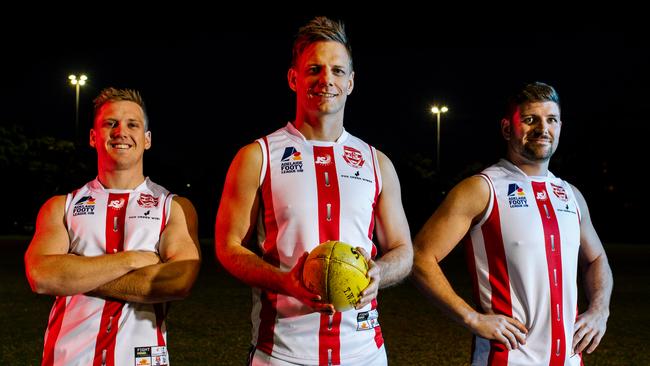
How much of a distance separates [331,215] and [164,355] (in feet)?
3.73

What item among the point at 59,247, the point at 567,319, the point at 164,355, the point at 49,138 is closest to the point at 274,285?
the point at 164,355

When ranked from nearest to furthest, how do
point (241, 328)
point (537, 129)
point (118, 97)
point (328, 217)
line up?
point (328, 217), point (118, 97), point (537, 129), point (241, 328)

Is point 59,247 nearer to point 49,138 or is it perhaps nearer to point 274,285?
point 274,285

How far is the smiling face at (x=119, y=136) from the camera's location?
3605 millimetres

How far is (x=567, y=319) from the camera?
12.3ft

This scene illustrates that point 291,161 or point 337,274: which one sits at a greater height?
point 291,161

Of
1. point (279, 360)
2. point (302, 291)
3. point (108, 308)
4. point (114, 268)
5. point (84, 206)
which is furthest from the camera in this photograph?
point (84, 206)

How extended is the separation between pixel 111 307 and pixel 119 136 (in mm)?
860

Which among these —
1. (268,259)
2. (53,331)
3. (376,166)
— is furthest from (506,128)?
(53,331)

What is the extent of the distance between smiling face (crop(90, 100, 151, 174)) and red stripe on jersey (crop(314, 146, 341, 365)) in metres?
0.96

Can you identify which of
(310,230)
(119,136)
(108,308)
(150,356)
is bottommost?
(150,356)

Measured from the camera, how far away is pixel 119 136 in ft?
11.8

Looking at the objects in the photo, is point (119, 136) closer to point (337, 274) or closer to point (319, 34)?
point (319, 34)

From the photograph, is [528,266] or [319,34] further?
[528,266]
